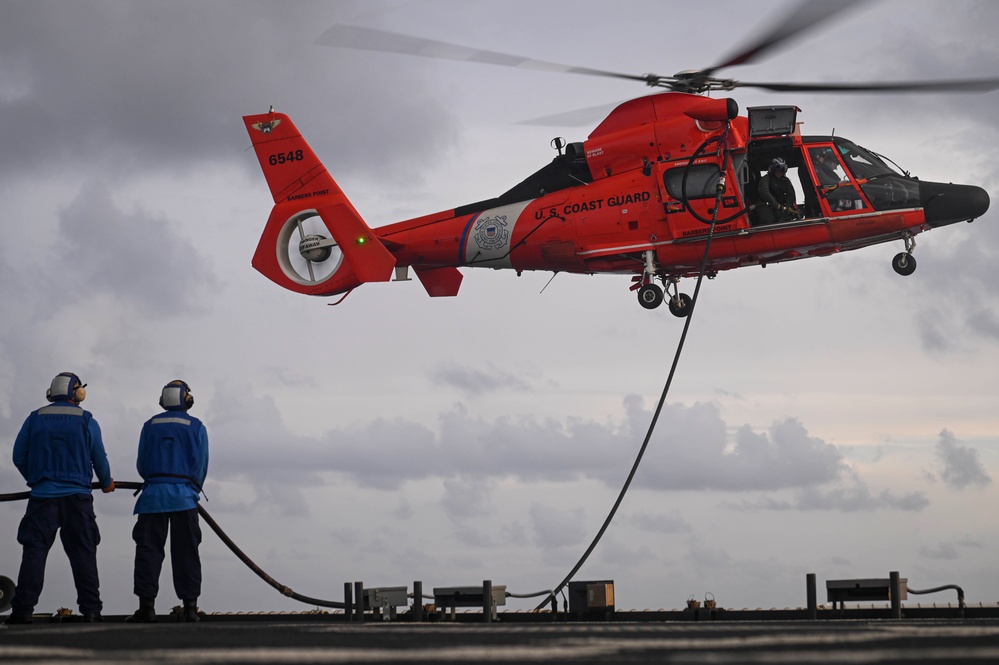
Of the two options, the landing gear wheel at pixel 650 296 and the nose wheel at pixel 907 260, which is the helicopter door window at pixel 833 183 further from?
the landing gear wheel at pixel 650 296

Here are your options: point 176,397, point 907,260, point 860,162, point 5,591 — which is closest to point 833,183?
point 860,162

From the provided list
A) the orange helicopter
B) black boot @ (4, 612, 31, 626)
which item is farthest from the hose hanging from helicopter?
black boot @ (4, 612, 31, 626)

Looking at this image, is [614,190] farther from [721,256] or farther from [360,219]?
[360,219]

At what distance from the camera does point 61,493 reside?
12164 mm

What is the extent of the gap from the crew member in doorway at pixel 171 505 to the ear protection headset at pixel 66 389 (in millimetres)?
816

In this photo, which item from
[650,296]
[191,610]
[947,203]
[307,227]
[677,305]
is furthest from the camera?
[307,227]

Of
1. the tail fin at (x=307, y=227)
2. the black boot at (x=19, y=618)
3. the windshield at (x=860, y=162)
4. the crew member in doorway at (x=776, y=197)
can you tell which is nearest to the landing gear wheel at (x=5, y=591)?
the black boot at (x=19, y=618)

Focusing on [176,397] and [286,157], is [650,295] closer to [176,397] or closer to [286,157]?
[286,157]

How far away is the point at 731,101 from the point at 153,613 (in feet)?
41.3

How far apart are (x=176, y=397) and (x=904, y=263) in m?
13.4

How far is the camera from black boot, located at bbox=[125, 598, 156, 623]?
38.5 ft

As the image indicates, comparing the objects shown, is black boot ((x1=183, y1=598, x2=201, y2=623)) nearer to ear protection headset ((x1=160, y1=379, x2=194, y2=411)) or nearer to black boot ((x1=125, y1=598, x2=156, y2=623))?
black boot ((x1=125, y1=598, x2=156, y2=623))

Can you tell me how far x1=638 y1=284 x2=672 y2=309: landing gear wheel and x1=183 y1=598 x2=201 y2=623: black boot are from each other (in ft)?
36.3

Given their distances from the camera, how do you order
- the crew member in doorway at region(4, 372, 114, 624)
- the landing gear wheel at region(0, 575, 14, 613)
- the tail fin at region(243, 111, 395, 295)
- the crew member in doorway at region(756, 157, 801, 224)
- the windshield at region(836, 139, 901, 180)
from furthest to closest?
the tail fin at region(243, 111, 395, 295)
the windshield at region(836, 139, 901, 180)
the crew member in doorway at region(756, 157, 801, 224)
the landing gear wheel at region(0, 575, 14, 613)
the crew member in doorway at region(4, 372, 114, 624)
